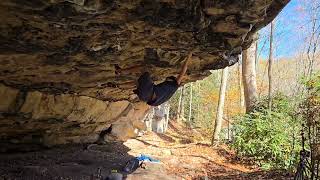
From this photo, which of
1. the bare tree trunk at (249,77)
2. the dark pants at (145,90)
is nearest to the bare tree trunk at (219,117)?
the bare tree trunk at (249,77)

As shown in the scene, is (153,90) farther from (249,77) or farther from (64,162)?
(249,77)

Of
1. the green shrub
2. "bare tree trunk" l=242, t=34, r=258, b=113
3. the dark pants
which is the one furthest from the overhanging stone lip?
"bare tree trunk" l=242, t=34, r=258, b=113

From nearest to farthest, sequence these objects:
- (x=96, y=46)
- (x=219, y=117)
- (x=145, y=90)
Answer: (x=96, y=46) → (x=145, y=90) → (x=219, y=117)

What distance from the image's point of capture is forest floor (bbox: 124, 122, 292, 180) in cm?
1248

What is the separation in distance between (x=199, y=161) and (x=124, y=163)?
3.64 metres

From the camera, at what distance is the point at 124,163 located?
1263 centimetres

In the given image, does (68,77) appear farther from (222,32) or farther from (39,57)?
(222,32)

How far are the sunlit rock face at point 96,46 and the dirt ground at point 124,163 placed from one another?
49.0 inches

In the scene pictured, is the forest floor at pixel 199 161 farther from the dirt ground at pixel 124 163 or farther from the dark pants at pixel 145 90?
the dark pants at pixel 145 90

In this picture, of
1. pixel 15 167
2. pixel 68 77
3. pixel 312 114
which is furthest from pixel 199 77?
pixel 15 167

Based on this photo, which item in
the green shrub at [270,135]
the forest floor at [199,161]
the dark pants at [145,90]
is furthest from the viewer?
the green shrub at [270,135]

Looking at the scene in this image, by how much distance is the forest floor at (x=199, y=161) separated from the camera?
12484 mm

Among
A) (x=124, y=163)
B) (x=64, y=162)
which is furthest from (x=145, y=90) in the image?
(x=124, y=163)

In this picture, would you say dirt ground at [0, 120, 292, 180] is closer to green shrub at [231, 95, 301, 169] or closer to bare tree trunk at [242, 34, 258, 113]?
green shrub at [231, 95, 301, 169]
